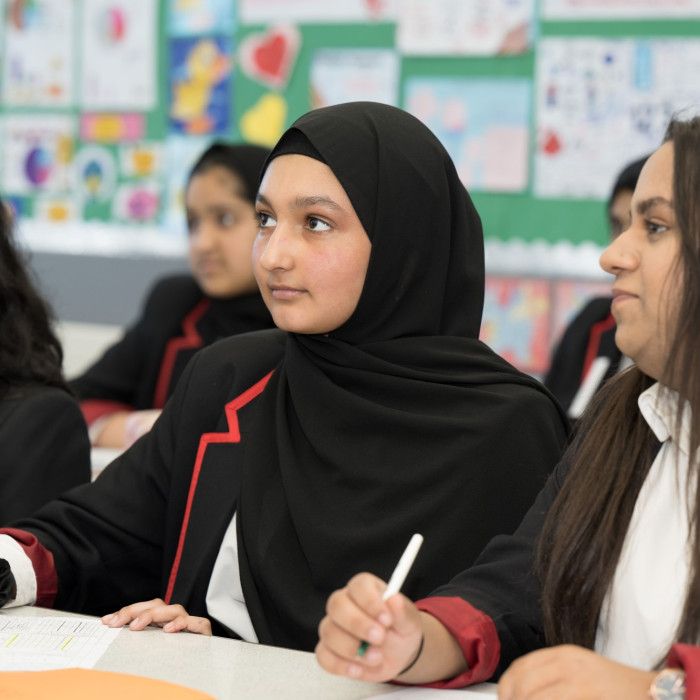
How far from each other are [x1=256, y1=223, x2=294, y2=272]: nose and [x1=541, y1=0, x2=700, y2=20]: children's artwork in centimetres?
191

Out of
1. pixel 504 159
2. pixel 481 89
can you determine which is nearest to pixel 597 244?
pixel 504 159

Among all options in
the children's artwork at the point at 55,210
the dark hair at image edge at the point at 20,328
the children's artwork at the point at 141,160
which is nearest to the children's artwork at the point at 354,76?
the children's artwork at the point at 141,160

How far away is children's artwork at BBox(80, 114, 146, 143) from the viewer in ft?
12.6

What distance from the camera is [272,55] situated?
356 centimetres

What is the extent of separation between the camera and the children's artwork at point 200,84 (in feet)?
12.0

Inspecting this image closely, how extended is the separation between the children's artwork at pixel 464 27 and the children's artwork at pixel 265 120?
1.45ft

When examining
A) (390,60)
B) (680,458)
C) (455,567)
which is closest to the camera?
(680,458)

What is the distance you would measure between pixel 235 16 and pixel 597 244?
136 centimetres

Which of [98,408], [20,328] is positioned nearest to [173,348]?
[98,408]

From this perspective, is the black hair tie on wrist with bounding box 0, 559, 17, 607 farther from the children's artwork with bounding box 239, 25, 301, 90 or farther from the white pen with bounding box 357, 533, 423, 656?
the children's artwork with bounding box 239, 25, 301, 90

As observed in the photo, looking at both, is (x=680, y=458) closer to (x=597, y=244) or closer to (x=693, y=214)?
(x=693, y=214)

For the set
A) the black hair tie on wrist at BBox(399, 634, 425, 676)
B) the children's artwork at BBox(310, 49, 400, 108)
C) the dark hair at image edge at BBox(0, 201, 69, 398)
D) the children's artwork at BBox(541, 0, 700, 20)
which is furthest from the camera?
the children's artwork at BBox(310, 49, 400, 108)

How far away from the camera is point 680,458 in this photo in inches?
44.8

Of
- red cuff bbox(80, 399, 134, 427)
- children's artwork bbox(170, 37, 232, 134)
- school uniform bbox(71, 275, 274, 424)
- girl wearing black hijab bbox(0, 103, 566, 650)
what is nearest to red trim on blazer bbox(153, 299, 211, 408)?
school uniform bbox(71, 275, 274, 424)
